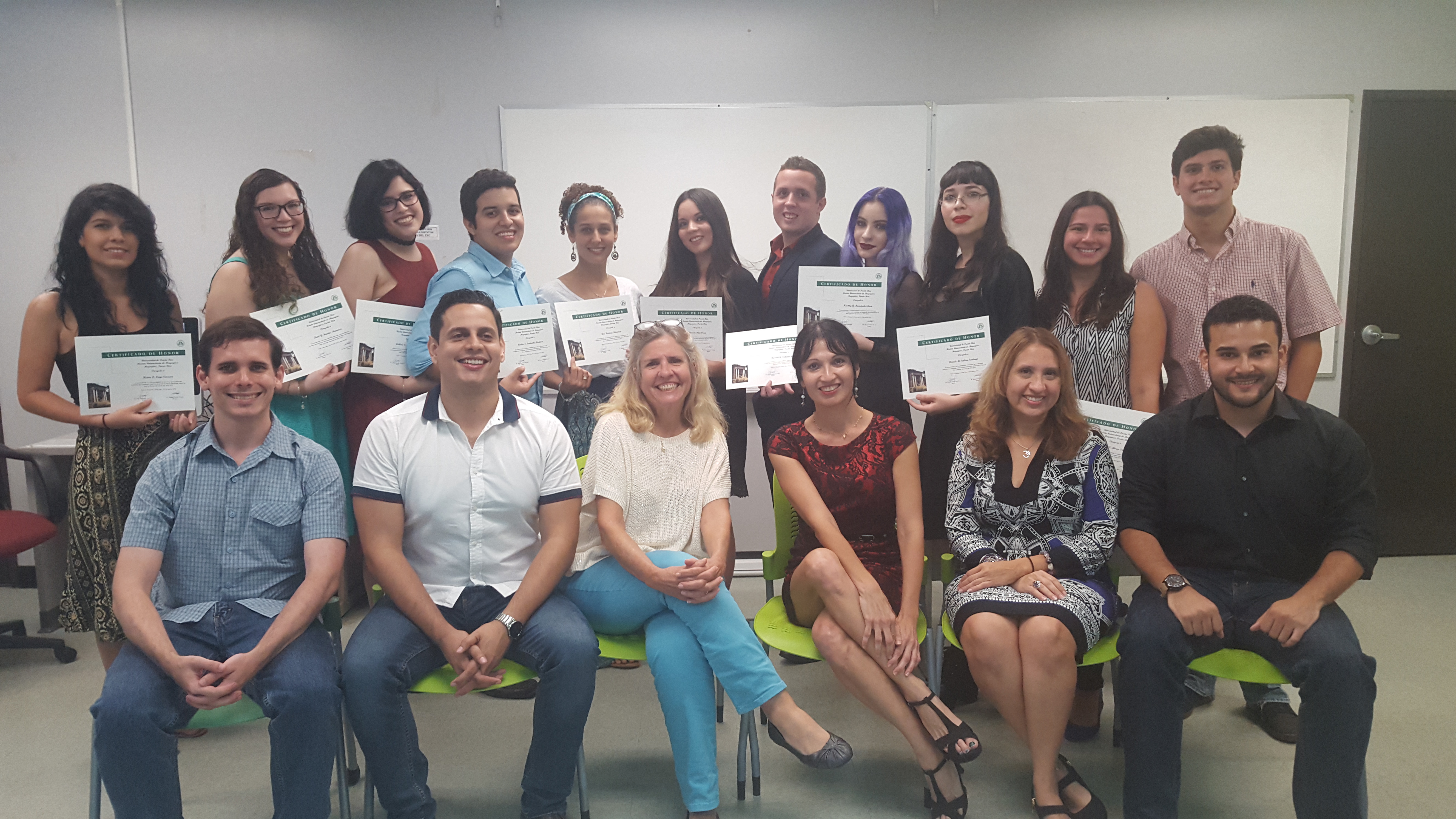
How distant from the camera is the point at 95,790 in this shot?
2020mm

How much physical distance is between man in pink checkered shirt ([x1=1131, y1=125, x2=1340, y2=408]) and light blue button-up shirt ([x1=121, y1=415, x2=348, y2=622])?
2.75 meters

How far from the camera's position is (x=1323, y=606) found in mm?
2170

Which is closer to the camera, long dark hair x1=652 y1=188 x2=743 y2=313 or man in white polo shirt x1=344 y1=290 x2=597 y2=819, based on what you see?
man in white polo shirt x1=344 y1=290 x2=597 y2=819

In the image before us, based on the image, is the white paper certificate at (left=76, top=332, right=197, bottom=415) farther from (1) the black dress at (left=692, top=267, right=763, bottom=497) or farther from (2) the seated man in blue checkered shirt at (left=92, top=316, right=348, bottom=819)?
(1) the black dress at (left=692, top=267, right=763, bottom=497)

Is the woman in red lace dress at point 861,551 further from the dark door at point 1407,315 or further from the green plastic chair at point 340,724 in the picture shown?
the dark door at point 1407,315

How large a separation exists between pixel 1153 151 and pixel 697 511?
3.46m

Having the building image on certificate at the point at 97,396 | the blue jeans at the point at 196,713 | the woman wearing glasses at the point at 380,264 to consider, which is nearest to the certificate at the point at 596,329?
the woman wearing glasses at the point at 380,264

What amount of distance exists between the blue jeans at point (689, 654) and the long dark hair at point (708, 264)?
120cm

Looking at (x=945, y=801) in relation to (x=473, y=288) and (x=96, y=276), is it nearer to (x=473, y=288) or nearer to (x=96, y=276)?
(x=473, y=288)

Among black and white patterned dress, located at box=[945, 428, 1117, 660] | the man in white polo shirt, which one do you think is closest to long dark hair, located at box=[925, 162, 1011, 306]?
black and white patterned dress, located at box=[945, 428, 1117, 660]

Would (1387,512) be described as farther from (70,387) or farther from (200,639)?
(70,387)

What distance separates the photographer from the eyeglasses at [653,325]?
104 inches

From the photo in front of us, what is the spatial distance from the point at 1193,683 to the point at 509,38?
4.34 meters

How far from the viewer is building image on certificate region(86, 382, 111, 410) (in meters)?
2.54
